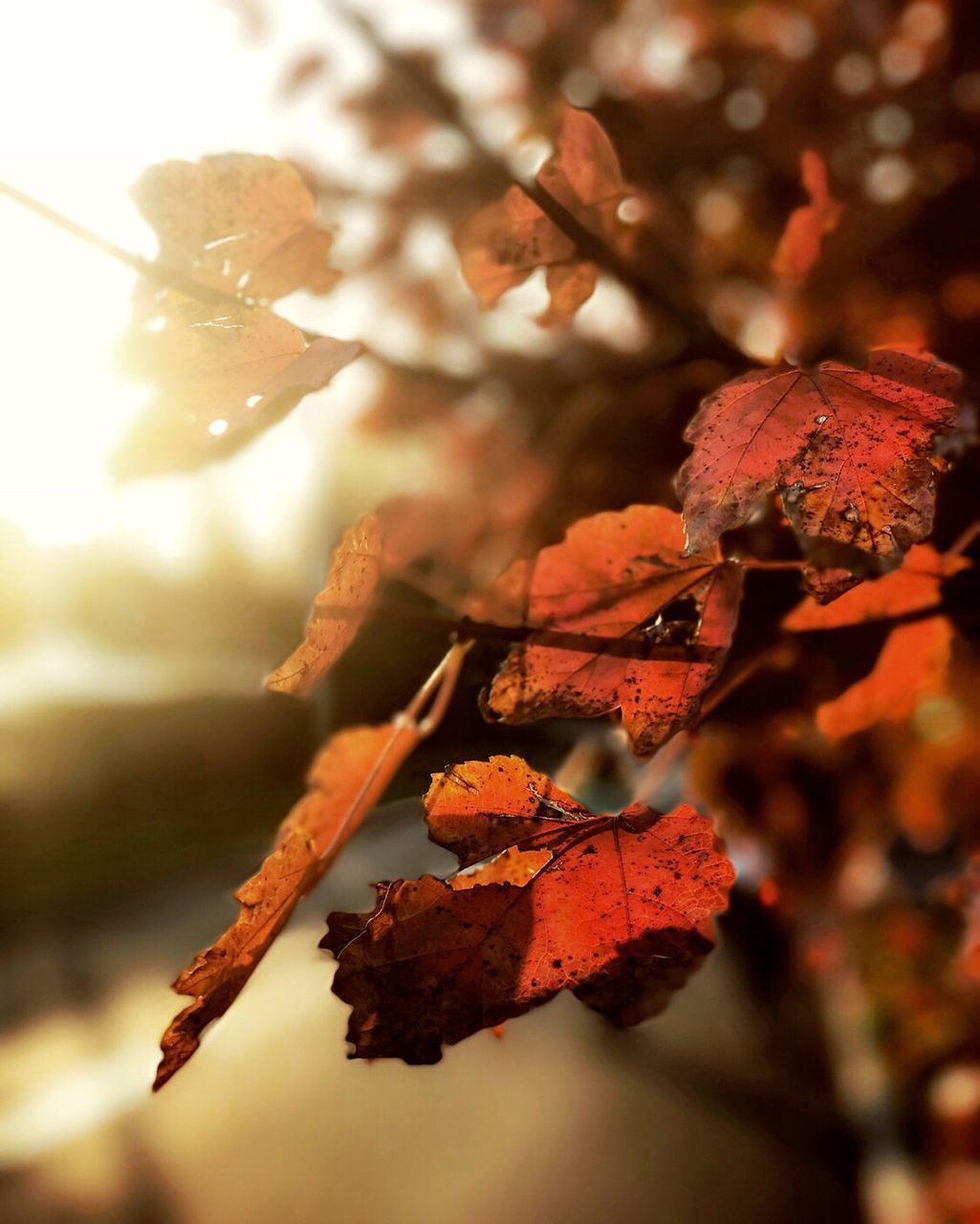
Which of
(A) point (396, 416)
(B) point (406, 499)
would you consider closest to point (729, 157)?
(A) point (396, 416)

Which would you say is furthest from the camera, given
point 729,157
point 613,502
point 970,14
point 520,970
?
point 729,157

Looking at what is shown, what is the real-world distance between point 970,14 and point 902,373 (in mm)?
1406

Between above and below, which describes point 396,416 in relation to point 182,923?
above

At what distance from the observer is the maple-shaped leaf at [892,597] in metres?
0.51

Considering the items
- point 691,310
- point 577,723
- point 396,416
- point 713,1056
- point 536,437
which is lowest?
point 713,1056

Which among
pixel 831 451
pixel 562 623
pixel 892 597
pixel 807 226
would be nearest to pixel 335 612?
pixel 562 623

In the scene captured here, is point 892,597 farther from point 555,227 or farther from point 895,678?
point 555,227

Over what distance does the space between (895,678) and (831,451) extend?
0.34 meters

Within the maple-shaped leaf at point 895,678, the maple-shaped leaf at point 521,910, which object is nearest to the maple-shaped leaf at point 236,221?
the maple-shaped leaf at point 521,910

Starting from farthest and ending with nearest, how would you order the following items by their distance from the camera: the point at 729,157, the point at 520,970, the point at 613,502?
the point at 729,157 → the point at 613,502 → the point at 520,970

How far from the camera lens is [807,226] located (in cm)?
64

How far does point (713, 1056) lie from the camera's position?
2477mm

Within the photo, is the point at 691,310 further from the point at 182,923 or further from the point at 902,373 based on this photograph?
the point at 182,923

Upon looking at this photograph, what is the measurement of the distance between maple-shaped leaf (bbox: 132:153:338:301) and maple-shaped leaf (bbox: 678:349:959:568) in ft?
1.05
